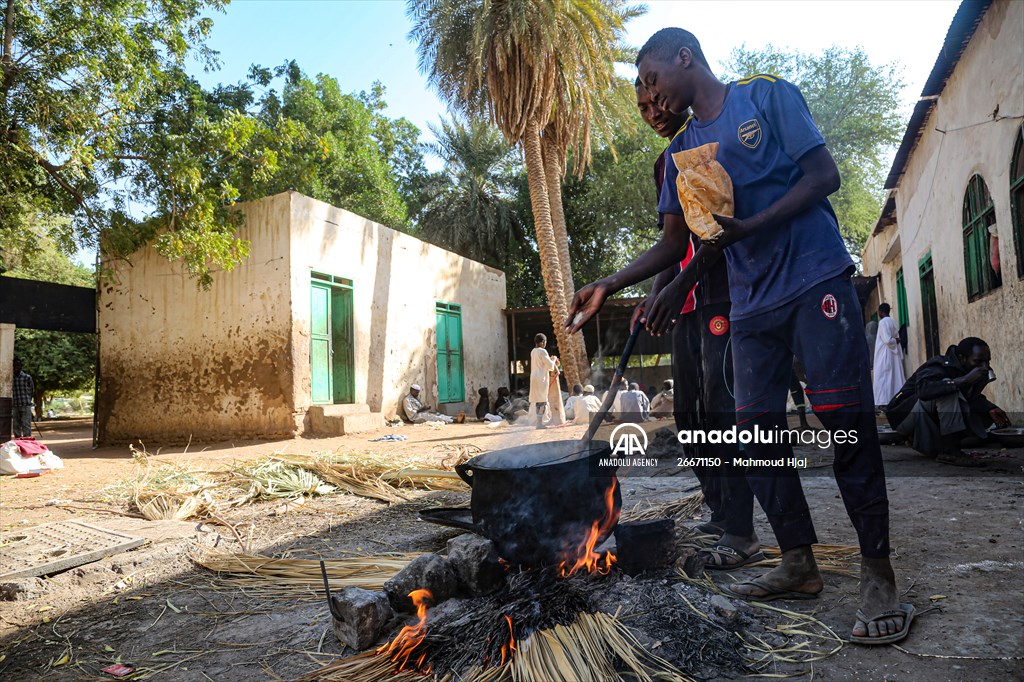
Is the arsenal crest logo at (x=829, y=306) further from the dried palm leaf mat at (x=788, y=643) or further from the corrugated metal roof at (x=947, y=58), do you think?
the corrugated metal roof at (x=947, y=58)

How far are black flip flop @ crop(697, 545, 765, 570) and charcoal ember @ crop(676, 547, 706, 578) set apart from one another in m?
0.09

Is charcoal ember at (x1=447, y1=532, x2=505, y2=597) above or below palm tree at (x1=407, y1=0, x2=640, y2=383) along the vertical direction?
below

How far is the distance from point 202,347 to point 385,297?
380 centimetres

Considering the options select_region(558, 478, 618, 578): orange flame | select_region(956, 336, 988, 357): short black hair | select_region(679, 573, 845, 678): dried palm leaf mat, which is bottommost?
select_region(679, 573, 845, 678): dried palm leaf mat

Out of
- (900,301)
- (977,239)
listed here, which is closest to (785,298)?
(977,239)

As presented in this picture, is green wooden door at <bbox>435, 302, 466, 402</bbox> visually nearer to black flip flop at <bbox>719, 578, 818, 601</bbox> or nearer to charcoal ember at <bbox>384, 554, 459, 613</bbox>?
charcoal ember at <bbox>384, 554, 459, 613</bbox>

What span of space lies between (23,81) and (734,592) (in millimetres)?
10733

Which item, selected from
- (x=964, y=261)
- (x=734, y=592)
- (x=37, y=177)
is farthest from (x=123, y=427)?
(x=964, y=261)

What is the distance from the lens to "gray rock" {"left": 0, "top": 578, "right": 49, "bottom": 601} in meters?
2.73

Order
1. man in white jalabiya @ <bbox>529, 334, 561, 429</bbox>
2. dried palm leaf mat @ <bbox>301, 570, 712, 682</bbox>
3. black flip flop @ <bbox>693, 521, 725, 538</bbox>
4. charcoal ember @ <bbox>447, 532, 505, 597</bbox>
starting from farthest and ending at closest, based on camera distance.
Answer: man in white jalabiya @ <bbox>529, 334, 561, 429</bbox>
black flip flop @ <bbox>693, 521, 725, 538</bbox>
charcoal ember @ <bbox>447, 532, 505, 597</bbox>
dried palm leaf mat @ <bbox>301, 570, 712, 682</bbox>

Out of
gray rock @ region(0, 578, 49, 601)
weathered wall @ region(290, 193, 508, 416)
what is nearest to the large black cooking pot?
gray rock @ region(0, 578, 49, 601)

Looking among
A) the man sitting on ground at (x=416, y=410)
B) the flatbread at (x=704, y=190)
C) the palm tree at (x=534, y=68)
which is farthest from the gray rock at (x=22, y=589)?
the palm tree at (x=534, y=68)

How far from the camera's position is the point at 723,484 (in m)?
2.77

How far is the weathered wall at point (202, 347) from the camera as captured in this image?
1039cm
